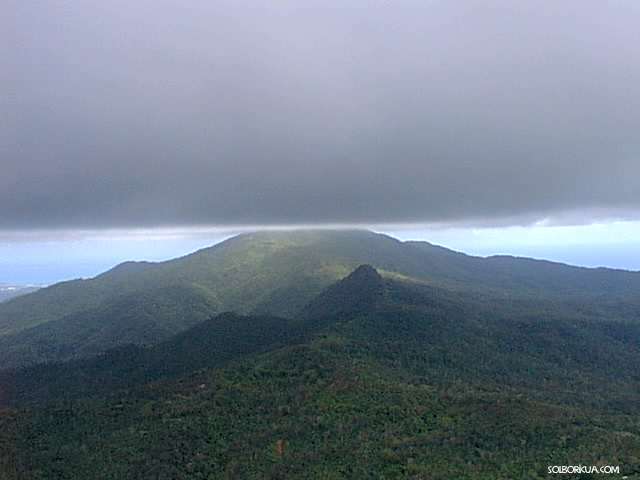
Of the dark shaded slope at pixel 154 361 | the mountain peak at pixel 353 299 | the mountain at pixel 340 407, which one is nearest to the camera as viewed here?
the mountain at pixel 340 407

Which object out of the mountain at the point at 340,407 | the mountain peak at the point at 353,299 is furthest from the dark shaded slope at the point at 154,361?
the mountain peak at the point at 353,299

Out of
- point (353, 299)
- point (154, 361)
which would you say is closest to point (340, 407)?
point (154, 361)

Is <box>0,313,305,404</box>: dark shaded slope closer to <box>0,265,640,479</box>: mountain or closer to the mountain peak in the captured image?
<box>0,265,640,479</box>: mountain

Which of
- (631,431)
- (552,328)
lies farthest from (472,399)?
(552,328)

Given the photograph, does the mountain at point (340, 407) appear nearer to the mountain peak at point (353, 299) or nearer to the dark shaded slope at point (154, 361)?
the dark shaded slope at point (154, 361)

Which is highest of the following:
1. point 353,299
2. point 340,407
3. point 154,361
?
point 353,299

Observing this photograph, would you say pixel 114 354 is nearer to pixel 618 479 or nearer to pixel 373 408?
pixel 373 408

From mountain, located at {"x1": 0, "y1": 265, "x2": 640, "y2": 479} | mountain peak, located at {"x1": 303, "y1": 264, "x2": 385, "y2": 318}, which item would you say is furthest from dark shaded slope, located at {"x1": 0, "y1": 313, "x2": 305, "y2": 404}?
mountain peak, located at {"x1": 303, "y1": 264, "x2": 385, "y2": 318}

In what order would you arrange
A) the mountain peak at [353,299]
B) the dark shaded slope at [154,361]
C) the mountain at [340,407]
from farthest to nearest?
the mountain peak at [353,299], the dark shaded slope at [154,361], the mountain at [340,407]

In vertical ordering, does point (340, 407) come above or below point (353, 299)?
below

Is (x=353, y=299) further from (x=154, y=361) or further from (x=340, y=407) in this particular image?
(x=340, y=407)
